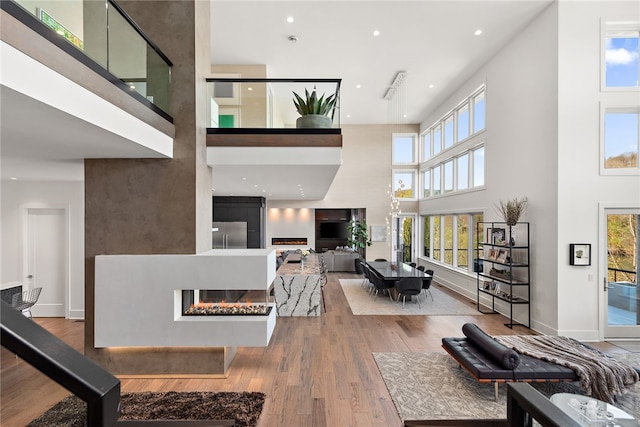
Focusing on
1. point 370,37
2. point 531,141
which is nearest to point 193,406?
point 531,141

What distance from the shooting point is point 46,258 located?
6719 mm

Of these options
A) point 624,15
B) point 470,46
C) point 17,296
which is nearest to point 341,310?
point 17,296

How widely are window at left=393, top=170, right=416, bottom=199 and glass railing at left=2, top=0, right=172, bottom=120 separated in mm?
10180

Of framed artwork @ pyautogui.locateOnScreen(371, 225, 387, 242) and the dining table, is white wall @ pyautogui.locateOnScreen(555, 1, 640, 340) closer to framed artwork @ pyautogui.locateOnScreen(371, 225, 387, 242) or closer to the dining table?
the dining table

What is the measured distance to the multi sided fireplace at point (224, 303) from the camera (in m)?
4.41

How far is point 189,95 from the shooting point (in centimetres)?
441

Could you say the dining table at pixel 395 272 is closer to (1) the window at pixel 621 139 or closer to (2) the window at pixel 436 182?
(2) the window at pixel 436 182

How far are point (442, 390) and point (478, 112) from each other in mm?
7221

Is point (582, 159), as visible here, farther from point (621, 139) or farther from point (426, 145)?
point (426, 145)

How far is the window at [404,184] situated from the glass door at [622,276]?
758 cm

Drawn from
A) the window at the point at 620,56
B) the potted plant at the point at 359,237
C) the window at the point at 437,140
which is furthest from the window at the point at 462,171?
the potted plant at the point at 359,237

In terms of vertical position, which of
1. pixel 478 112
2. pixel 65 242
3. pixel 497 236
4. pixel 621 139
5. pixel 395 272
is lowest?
pixel 395 272

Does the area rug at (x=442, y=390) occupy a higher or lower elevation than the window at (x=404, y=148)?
lower

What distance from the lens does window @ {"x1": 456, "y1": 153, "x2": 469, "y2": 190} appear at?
30.1 ft
